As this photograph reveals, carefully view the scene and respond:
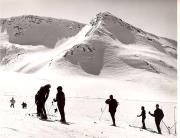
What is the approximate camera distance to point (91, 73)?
155ft

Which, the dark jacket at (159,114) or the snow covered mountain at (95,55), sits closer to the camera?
the dark jacket at (159,114)

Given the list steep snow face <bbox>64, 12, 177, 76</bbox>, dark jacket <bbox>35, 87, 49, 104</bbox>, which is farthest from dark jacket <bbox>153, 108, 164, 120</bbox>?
steep snow face <bbox>64, 12, 177, 76</bbox>

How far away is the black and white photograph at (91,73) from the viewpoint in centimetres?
813

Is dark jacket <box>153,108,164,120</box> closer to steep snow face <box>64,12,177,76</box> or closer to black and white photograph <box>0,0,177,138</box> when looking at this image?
black and white photograph <box>0,0,177,138</box>

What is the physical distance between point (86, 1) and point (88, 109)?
23.2ft

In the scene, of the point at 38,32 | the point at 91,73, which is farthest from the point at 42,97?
the point at 38,32

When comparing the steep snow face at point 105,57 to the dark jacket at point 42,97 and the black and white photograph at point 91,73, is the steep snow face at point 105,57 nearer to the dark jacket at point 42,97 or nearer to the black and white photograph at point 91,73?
the black and white photograph at point 91,73

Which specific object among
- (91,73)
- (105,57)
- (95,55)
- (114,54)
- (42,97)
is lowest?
(42,97)

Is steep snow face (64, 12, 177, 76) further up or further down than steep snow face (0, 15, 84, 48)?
further down

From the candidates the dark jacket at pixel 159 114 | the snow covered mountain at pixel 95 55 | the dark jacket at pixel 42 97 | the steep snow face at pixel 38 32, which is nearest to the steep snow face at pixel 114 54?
the snow covered mountain at pixel 95 55

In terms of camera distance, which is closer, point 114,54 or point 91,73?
point 91,73

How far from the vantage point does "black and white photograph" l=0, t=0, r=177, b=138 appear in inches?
320

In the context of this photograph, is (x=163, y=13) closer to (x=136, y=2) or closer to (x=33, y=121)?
(x=136, y=2)

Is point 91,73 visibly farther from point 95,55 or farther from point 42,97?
point 42,97
